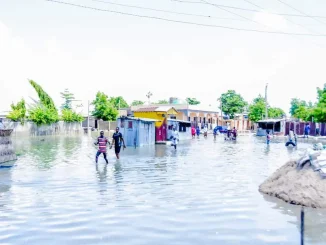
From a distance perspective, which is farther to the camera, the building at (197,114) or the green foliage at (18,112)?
the building at (197,114)

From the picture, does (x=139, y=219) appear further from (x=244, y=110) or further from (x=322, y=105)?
(x=244, y=110)

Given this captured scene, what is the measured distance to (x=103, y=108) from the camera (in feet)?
252

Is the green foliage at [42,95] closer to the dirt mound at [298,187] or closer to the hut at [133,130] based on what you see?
the hut at [133,130]

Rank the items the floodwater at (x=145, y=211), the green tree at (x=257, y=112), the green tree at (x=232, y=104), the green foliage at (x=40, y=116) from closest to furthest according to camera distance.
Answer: the floodwater at (x=145, y=211), the green foliage at (x=40, y=116), the green tree at (x=257, y=112), the green tree at (x=232, y=104)

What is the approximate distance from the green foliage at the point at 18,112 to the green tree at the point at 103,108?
2511cm

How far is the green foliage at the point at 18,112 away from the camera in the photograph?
50628 millimetres

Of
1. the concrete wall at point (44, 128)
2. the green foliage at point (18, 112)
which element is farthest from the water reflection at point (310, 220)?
the concrete wall at point (44, 128)

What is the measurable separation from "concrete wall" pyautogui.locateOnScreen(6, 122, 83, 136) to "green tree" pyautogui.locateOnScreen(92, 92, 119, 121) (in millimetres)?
12388

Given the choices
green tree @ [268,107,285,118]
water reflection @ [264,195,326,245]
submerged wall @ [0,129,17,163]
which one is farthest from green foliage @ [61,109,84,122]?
green tree @ [268,107,285,118]

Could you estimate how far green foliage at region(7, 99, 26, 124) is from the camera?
166 feet

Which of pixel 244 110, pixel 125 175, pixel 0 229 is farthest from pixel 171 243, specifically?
pixel 244 110

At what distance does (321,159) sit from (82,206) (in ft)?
19.3

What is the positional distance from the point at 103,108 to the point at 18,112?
26.8 meters

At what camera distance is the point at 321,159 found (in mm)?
10883
